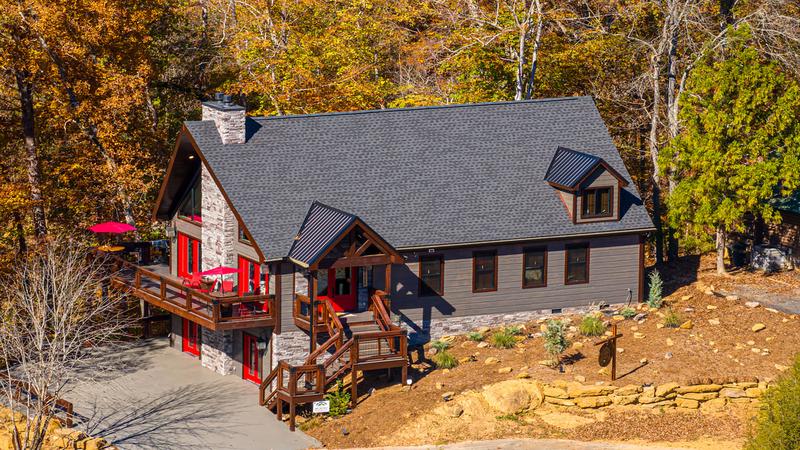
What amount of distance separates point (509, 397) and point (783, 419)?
10104 mm

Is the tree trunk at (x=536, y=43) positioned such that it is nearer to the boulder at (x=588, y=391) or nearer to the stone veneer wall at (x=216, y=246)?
the stone veneer wall at (x=216, y=246)

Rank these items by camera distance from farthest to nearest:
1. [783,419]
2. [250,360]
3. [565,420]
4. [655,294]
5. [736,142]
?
[736,142] → [655,294] → [250,360] → [565,420] → [783,419]

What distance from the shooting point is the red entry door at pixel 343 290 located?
39562mm

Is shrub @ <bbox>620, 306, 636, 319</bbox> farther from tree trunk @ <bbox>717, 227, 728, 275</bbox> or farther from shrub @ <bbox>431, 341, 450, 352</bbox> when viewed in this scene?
shrub @ <bbox>431, 341, 450, 352</bbox>

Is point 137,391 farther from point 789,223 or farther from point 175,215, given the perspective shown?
point 789,223

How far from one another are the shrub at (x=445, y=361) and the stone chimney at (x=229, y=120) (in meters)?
9.64

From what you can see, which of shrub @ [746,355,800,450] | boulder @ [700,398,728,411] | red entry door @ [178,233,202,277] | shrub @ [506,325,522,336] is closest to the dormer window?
shrub @ [506,325,522,336]

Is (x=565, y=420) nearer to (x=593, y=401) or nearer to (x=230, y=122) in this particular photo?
(x=593, y=401)

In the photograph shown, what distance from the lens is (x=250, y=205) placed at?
39.2 meters

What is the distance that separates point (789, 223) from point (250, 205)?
2087 centimetres

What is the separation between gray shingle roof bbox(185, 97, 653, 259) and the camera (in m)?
39.9

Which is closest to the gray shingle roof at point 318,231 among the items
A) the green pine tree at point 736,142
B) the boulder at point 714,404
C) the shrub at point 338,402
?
the shrub at point 338,402

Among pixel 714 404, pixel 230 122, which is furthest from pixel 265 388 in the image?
pixel 714 404

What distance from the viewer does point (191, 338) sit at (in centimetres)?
4428
